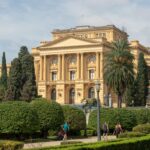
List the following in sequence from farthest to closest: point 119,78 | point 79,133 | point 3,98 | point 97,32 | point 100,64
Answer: point 97,32, point 100,64, point 119,78, point 3,98, point 79,133

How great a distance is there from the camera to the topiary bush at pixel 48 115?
3268 centimetres

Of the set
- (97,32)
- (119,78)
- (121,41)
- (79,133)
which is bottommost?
(79,133)

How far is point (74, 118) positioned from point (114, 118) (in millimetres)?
4680

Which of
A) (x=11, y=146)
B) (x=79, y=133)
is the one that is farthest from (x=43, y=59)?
(x=11, y=146)

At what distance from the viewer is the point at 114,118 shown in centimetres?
3888

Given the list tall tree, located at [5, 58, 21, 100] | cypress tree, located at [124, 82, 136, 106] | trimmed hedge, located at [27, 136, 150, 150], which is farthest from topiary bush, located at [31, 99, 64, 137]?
cypress tree, located at [124, 82, 136, 106]

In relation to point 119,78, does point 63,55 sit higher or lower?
higher

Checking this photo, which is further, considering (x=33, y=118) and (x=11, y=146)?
(x=33, y=118)

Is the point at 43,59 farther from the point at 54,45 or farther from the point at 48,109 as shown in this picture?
the point at 48,109

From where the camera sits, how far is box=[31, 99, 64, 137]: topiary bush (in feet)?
107

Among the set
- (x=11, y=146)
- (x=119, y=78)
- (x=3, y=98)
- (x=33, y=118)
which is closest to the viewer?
(x=11, y=146)

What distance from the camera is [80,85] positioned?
294ft

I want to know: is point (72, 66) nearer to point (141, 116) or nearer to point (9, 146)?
point (141, 116)

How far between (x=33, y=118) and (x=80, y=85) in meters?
58.7
